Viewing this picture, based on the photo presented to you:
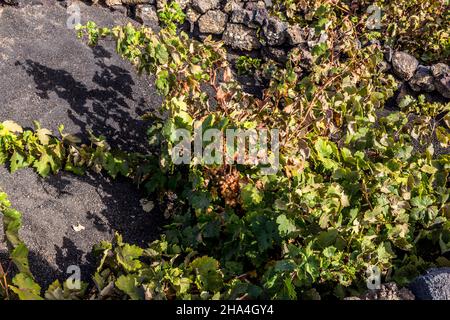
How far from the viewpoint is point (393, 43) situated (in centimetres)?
546

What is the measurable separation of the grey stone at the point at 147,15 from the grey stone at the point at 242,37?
721 mm

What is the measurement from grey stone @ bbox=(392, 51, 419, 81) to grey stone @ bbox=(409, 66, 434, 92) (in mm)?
54

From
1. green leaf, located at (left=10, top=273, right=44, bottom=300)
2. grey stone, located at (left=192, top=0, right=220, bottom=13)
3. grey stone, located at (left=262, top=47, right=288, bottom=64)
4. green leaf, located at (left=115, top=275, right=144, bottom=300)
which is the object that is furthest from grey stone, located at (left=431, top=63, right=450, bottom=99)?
green leaf, located at (left=10, top=273, right=44, bottom=300)

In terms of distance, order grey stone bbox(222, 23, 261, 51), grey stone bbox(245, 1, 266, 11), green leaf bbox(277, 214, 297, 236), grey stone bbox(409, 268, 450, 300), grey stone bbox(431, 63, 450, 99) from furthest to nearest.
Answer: grey stone bbox(245, 1, 266, 11)
grey stone bbox(222, 23, 261, 51)
grey stone bbox(431, 63, 450, 99)
green leaf bbox(277, 214, 297, 236)
grey stone bbox(409, 268, 450, 300)

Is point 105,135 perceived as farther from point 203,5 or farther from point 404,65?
point 404,65

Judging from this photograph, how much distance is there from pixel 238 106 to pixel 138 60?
75 centimetres

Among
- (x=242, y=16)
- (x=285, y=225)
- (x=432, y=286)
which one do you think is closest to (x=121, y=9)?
(x=242, y=16)

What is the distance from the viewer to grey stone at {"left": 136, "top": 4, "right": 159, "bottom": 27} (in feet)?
17.0

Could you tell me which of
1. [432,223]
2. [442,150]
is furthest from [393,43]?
[432,223]

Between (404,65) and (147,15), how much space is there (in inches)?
100

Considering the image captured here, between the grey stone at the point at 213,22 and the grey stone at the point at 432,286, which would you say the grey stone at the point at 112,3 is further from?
the grey stone at the point at 432,286

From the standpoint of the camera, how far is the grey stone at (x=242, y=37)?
5195 millimetres

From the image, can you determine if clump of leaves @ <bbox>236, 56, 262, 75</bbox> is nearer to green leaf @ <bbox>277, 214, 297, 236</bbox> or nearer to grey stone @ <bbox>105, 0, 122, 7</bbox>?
grey stone @ <bbox>105, 0, 122, 7</bbox>

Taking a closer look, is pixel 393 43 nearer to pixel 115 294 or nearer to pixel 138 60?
pixel 138 60
